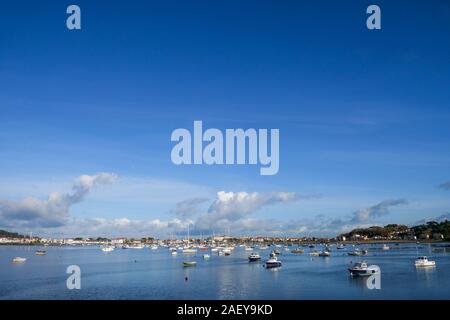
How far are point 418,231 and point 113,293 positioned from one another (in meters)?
157

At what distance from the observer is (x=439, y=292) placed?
34.5 m

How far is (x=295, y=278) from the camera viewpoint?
45.0 m

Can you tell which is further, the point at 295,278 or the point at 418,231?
the point at 418,231
